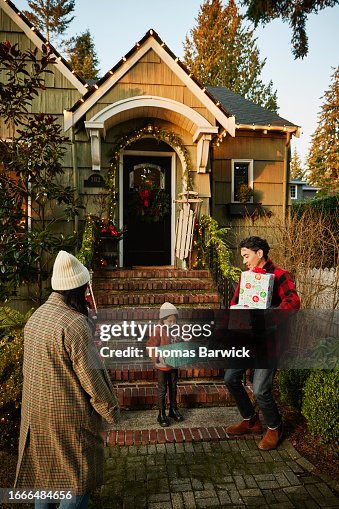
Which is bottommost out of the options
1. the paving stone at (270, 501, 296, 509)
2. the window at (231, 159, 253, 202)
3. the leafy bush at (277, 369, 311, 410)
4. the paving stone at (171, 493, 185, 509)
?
the paving stone at (171, 493, 185, 509)

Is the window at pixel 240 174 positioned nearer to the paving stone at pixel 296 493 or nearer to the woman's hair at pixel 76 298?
the paving stone at pixel 296 493

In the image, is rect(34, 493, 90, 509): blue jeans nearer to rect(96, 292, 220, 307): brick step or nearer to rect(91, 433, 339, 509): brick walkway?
rect(91, 433, 339, 509): brick walkway

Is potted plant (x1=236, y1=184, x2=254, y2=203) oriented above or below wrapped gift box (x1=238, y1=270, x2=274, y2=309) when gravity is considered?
above

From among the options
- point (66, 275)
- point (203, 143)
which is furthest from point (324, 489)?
point (203, 143)

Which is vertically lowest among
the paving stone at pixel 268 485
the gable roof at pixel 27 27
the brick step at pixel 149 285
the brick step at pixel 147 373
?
the paving stone at pixel 268 485

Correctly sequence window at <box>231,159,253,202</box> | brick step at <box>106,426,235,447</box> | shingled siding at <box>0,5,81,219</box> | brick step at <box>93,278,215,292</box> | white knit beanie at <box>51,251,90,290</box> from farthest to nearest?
window at <box>231,159,253,202</box> → shingled siding at <box>0,5,81,219</box> → brick step at <box>93,278,215,292</box> → brick step at <box>106,426,235,447</box> → white knit beanie at <box>51,251,90,290</box>

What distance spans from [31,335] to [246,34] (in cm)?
2914

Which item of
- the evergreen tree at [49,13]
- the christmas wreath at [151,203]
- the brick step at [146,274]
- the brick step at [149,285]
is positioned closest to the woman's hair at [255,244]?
the brick step at [149,285]

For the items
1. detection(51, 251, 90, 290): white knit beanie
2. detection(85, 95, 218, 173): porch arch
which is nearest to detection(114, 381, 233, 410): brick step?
detection(51, 251, 90, 290): white knit beanie

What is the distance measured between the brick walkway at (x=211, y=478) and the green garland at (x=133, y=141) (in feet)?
17.6

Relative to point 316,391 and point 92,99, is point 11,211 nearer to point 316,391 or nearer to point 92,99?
point 92,99

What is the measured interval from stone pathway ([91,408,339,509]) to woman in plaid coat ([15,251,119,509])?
1014mm

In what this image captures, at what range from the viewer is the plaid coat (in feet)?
6.97

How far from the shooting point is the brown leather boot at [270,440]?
3678 millimetres
